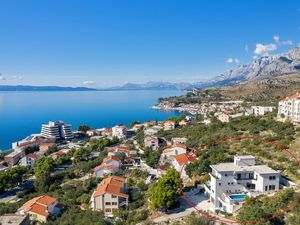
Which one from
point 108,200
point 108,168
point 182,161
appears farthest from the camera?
point 108,168

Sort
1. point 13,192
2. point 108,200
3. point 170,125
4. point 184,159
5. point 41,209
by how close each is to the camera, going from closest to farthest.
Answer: point 41,209 < point 108,200 < point 184,159 < point 13,192 < point 170,125

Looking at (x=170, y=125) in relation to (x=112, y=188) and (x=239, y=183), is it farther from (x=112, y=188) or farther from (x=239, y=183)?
(x=239, y=183)

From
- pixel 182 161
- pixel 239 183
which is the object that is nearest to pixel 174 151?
pixel 182 161

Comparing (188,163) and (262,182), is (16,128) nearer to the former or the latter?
(188,163)

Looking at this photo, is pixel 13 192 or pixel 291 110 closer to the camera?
pixel 13 192

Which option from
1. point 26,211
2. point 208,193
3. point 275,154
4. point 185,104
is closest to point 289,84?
point 185,104

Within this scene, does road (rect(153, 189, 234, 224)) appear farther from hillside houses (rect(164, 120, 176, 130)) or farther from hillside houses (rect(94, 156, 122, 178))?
hillside houses (rect(164, 120, 176, 130))

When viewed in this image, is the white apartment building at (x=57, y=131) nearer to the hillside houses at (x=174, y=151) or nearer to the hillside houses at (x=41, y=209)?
the hillside houses at (x=174, y=151)
